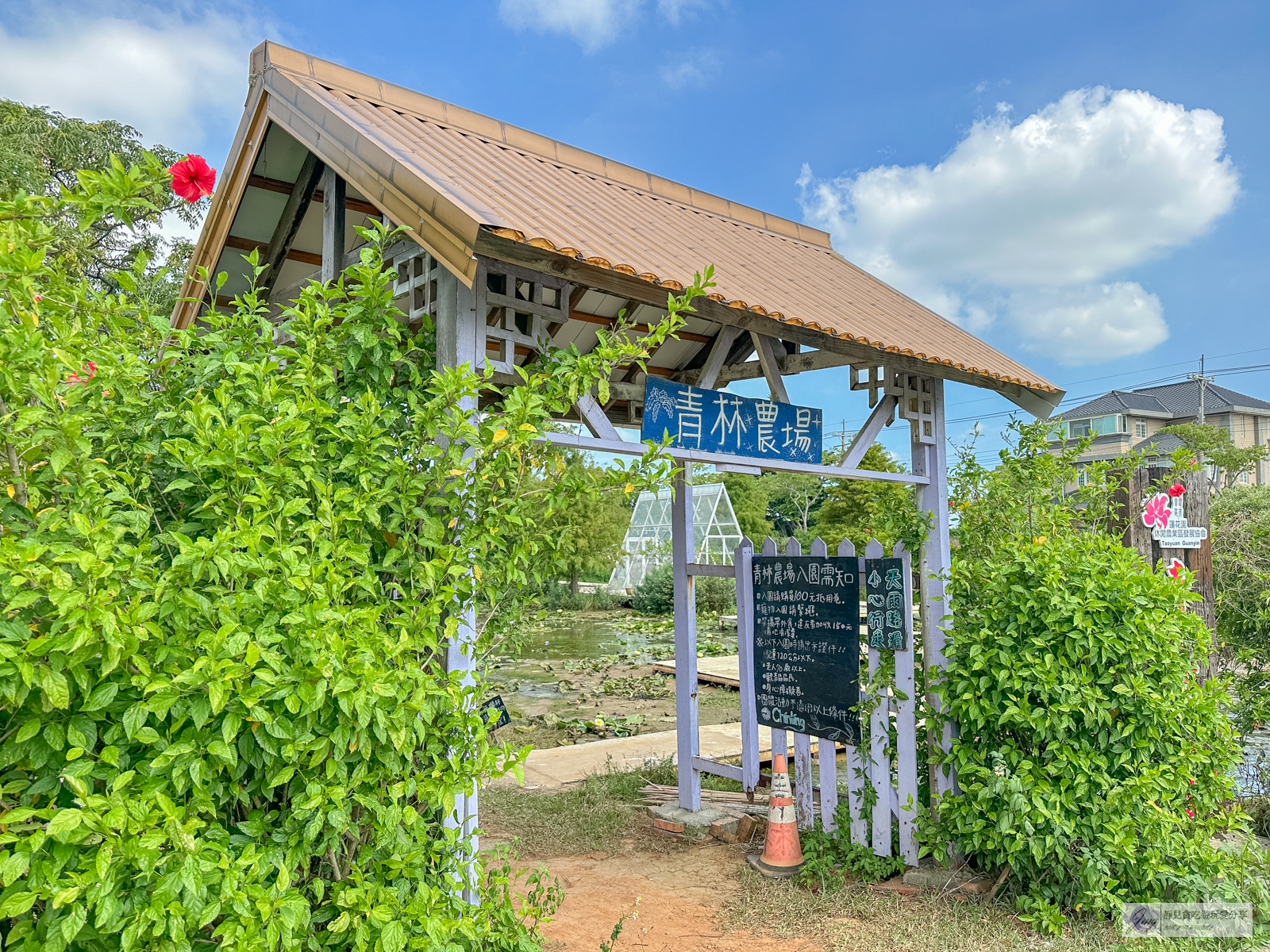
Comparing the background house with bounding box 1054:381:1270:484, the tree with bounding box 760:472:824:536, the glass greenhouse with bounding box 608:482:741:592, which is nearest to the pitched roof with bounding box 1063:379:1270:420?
the background house with bounding box 1054:381:1270:484

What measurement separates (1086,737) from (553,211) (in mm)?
3933

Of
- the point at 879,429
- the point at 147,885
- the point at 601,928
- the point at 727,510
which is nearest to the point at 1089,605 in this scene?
the point at 879,429

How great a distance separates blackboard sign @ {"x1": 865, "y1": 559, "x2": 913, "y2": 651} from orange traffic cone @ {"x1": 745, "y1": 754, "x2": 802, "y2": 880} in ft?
3.61

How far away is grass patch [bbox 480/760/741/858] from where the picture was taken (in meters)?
5.87

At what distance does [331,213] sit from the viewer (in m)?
4.57

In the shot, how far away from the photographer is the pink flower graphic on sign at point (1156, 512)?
6.18 metres

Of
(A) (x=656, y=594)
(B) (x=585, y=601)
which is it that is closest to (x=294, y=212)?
(A) (x=656, y=594)

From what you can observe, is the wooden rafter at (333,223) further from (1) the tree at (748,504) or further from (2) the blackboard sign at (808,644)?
(1) the tree at (748,504)

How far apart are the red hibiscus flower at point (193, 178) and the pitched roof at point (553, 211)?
26.9 inches

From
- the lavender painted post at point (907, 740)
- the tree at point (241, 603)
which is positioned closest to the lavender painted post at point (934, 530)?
the lavender painted post at point (907, 740)

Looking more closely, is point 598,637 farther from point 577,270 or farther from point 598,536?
point 577,270

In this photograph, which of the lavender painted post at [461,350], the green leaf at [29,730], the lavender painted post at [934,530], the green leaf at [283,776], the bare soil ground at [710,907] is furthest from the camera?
Result: the lavender painted post at [934,530]

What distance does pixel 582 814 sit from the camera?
6324 millimetres

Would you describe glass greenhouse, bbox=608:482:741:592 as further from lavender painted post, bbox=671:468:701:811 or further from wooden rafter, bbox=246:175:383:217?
wooden rafter, bbox=246:175:383:217
